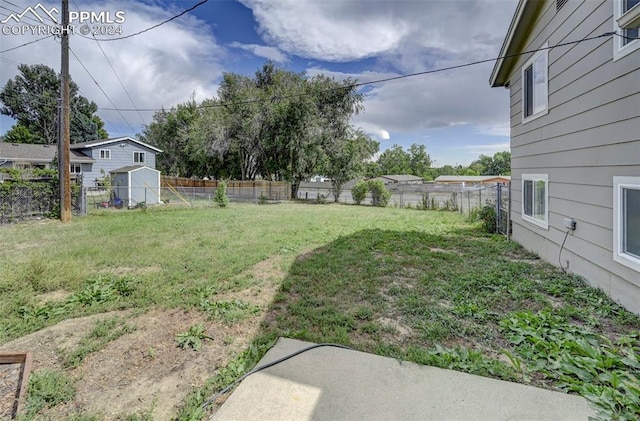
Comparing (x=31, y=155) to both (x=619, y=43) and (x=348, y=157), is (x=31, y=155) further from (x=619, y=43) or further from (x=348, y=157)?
(x=619, y=43)

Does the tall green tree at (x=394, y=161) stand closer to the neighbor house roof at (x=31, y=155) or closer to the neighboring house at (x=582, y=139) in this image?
the neighbor house roof at (x=31, y=155)

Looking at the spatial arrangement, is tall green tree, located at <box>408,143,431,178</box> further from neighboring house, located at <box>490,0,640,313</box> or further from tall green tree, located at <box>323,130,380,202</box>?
neighboring house, located at <box>490,0,640,313</box>

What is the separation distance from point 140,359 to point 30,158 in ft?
81.7

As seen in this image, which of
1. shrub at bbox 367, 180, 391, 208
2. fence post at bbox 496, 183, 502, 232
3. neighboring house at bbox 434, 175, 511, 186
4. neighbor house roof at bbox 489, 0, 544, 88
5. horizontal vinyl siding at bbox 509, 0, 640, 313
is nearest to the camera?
horizontal vinyl siding at bbox 509, 0, 640, 313

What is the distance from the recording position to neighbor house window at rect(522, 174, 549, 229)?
15.6ft

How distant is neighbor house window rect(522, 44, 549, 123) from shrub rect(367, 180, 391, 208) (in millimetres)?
11450

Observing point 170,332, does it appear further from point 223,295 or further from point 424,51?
point 424,51

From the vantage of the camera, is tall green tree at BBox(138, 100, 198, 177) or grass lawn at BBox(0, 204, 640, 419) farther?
tall green tree at BBox(138, 100, 198, 177)

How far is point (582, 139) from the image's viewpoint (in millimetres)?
3668

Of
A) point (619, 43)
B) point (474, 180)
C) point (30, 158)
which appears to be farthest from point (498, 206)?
point (474, 180)

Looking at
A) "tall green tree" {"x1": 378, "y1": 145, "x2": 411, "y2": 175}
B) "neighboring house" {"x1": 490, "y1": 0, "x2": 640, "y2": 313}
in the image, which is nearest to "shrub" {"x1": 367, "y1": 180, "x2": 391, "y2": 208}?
"neighboring house" {"x1": 490, "y1": 0, "x2": 640, "y2": 313}

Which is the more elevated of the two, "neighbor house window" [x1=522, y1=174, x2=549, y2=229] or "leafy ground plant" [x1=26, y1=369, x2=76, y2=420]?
"neighbor house window" [x1=522, y1=174, x2=549, y2=229]

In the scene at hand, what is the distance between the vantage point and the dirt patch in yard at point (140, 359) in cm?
184

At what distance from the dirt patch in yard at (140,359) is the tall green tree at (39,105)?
138ft
